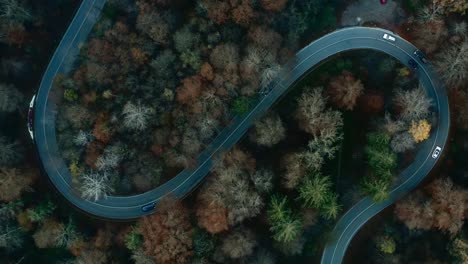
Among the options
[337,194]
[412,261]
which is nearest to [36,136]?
[337,194]

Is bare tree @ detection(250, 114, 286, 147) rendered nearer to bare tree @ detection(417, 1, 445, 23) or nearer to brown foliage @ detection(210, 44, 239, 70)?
brown foliage @ detection(210, 44, 239, 70)

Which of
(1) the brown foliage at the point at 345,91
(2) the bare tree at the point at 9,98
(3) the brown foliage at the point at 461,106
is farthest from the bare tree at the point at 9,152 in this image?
(3) the brown foliage at the point at 461,106

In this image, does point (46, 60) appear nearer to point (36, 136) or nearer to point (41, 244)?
point (36, 136)

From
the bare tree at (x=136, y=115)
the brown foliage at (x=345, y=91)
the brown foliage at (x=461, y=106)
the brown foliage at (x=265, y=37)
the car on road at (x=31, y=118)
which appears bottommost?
the car on road at (x=31, y=118)

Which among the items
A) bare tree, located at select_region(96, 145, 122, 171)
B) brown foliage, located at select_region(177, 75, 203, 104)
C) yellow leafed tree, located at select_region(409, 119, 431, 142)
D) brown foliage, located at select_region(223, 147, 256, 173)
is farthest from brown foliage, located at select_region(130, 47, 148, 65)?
yellow leafed tree, located at select_region(409, 119, 431, 142)

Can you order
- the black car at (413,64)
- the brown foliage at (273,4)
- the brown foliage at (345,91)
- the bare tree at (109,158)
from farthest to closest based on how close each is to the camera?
the black car at (413,64) → the bare tree at (109,158) → the brown foliage at (273,4) → the brown foliage at (345,91)

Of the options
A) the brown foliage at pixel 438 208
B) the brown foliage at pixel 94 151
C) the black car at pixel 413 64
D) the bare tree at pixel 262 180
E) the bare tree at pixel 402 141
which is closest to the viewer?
the brown foliage at pixel 438 208

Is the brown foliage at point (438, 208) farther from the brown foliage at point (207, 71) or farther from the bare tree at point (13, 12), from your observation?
the bare tree at point (13, 12)
